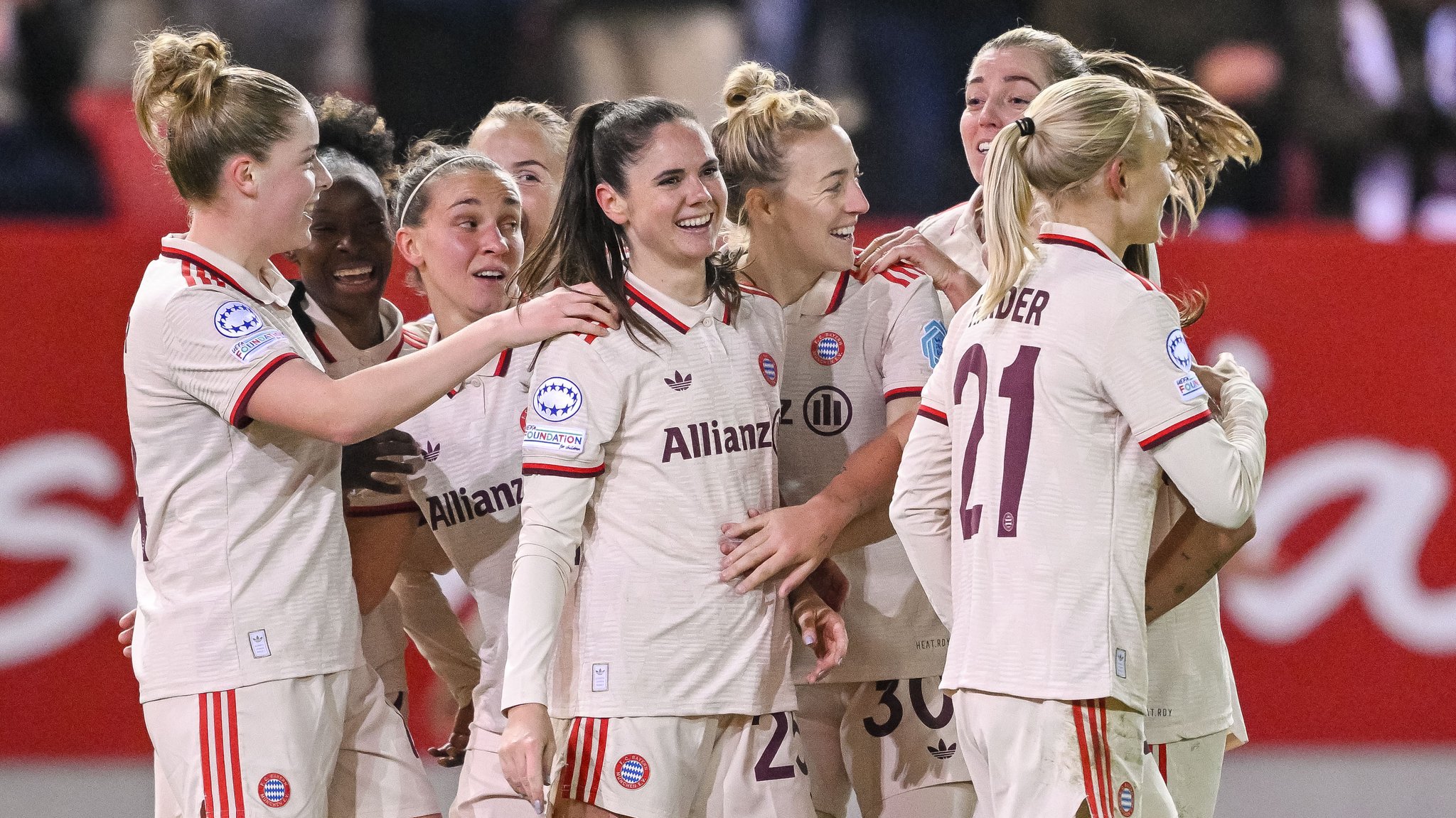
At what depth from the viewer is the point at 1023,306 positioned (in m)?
2.64

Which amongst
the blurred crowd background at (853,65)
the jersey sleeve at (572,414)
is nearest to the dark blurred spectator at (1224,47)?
the blurred crowd background at (853,65)

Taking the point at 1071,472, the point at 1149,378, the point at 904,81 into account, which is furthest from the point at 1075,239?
the point at 904,81

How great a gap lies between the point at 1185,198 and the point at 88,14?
5856 mm

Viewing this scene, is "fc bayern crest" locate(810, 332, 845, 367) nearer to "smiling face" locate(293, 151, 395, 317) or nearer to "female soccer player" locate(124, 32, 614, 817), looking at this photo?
"female soccer player" locate(124, 32, 614, 817)

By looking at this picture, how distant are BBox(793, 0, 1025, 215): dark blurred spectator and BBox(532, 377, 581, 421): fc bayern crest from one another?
4396 millimetres

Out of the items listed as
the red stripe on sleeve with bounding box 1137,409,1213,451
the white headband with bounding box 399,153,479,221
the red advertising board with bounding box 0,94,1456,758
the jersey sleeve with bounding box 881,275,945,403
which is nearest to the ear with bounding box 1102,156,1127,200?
the red stripe on sleeve with bounding box 1137,409,1213,451

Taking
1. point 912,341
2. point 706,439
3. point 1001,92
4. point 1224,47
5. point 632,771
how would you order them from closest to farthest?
point 632,771 → point 706,439 → point 912,341 → point 1001,92 → point 1224,47

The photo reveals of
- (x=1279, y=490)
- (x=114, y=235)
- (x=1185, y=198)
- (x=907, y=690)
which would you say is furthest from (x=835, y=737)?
(x=114, y=235)

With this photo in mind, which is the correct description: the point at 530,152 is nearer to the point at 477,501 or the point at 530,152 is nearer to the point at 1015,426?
the point at 477,501

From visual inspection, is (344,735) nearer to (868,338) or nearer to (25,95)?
(868,338)

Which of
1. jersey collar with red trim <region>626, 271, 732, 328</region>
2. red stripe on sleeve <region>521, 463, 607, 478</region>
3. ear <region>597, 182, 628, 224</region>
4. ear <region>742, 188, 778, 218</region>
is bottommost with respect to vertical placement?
red stripe on sleeve <region>521, 463, 607, 478</region>

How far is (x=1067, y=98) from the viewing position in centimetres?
269

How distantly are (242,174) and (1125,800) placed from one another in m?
1.88

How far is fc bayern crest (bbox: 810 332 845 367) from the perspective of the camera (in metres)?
3.38
